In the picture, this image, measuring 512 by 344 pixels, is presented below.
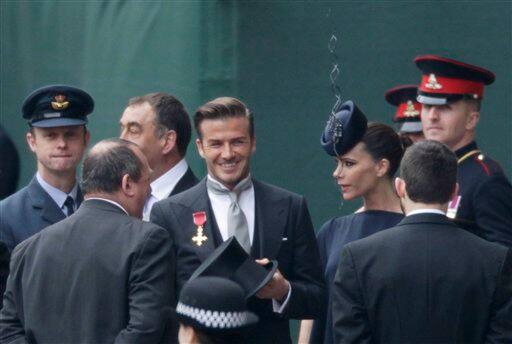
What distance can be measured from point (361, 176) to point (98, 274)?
1372 mm

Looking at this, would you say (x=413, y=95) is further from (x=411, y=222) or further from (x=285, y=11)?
(x=411, y=222)

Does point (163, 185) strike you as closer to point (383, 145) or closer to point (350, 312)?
point (383, 145)

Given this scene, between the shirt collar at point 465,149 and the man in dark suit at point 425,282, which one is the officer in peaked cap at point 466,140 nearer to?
the shirt collar at point 465,149

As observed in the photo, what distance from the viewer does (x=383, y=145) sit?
5266 millimetres

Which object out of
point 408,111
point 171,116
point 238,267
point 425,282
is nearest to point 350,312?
point 425,282

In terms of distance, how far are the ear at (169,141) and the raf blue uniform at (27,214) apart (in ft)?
1.82

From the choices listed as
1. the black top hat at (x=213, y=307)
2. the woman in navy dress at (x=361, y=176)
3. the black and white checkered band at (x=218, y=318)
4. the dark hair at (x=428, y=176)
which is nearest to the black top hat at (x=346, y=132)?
the woman in navy dress at (x=361, y=176)

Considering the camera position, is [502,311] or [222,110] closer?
[502,311]

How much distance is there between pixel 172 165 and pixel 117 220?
126cm

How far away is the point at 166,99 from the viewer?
19.0ft

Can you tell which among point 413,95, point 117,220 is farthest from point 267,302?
point 413,95

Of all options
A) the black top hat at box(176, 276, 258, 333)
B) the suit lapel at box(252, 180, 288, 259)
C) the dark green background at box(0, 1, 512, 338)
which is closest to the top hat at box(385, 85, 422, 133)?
the dark green background at box(0, 1, 512, 338)

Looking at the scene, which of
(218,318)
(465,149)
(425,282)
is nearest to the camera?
(218,318)

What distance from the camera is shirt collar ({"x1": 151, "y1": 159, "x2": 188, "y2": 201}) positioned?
5.57 m
